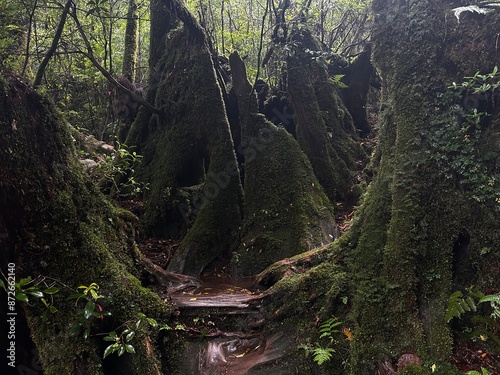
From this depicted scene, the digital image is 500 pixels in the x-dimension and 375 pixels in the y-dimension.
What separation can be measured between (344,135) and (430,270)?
24.5 feet

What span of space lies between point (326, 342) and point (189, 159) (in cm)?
663

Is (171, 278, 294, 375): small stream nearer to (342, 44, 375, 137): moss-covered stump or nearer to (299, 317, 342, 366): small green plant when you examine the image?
(299, 317, 342, 366): small green plant

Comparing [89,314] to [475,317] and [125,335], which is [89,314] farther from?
[475,317]

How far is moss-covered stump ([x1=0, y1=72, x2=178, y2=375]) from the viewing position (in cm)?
348

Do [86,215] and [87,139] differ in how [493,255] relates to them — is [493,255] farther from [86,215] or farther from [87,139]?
[87,139]

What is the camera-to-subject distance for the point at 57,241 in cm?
381

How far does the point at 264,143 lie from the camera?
9.16 meters

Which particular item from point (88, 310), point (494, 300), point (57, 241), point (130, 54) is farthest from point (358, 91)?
point (88, 310)

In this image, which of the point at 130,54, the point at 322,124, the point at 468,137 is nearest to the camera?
the point at 468,137

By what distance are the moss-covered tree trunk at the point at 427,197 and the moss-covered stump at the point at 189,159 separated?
4181mm

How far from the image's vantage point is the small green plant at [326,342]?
3711 millimetres

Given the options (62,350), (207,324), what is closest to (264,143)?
(207,324)

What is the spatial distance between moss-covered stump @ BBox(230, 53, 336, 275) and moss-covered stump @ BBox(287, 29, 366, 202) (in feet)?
2.82

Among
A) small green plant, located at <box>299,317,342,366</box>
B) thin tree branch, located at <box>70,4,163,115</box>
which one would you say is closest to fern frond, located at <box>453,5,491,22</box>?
small green plant, located at <box>299,317,342,366</box>
